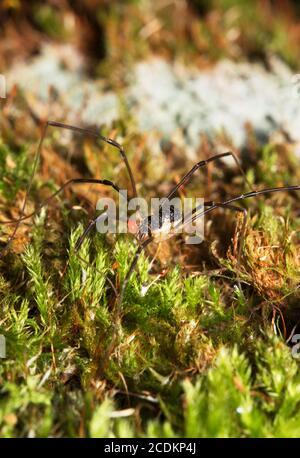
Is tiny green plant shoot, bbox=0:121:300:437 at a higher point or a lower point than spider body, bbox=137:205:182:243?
lower

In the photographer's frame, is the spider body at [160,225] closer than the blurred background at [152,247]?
No

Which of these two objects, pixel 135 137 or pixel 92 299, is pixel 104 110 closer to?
pixel 135 137

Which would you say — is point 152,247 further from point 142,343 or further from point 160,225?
point 142,343

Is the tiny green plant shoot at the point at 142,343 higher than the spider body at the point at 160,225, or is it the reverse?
the spider body at the point at 160,225

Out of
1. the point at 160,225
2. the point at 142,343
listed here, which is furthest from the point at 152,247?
the point at 142,343

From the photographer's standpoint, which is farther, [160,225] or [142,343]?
[160,225]

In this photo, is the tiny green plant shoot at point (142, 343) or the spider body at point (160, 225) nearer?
the tiny green plant shoot at point (142, 343)

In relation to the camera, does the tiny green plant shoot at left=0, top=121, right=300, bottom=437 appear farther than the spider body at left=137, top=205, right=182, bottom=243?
No
